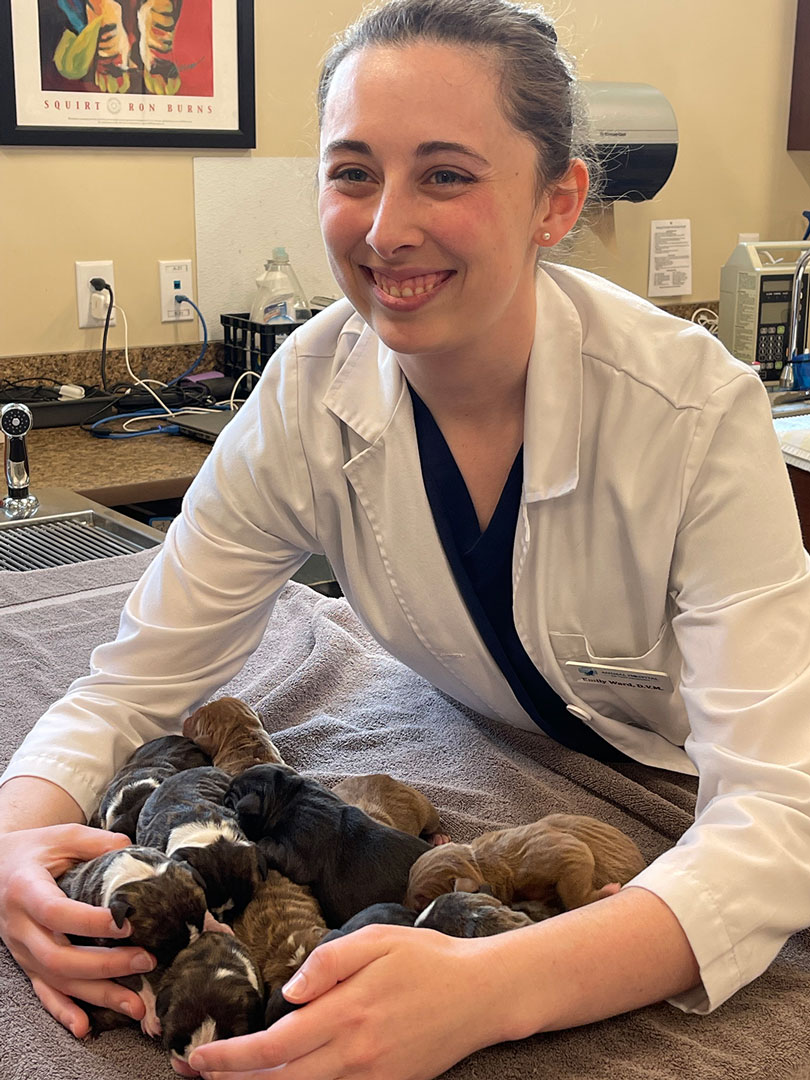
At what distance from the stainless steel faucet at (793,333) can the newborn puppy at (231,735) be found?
7.48 feet

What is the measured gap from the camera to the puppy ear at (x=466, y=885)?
97cm

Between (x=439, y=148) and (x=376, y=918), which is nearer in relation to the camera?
(x=376, y=918)

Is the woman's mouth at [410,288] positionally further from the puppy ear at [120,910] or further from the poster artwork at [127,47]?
the poster artwork at [127,47]

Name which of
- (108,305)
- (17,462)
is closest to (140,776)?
(17,462)

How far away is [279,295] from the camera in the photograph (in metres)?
2.85

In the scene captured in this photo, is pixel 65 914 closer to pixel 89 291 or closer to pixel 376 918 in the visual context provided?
pixel 376 918

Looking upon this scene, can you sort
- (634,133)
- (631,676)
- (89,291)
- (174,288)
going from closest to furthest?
(631,676) < (89,291) < (174,288) < (634,133)

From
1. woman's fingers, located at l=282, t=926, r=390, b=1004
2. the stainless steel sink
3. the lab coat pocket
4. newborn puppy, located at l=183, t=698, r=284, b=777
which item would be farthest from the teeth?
the stainless steel sink

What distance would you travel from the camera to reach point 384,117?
106cm

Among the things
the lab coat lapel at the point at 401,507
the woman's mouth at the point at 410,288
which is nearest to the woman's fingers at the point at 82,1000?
the lab coat lapel at the point at 401,507

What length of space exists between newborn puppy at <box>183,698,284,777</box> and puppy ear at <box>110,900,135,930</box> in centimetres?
32

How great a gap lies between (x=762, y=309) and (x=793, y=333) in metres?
0.11

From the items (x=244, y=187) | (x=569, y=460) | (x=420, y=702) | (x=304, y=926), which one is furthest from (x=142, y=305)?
(x=304, y=926)

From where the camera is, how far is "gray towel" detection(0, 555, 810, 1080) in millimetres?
866
